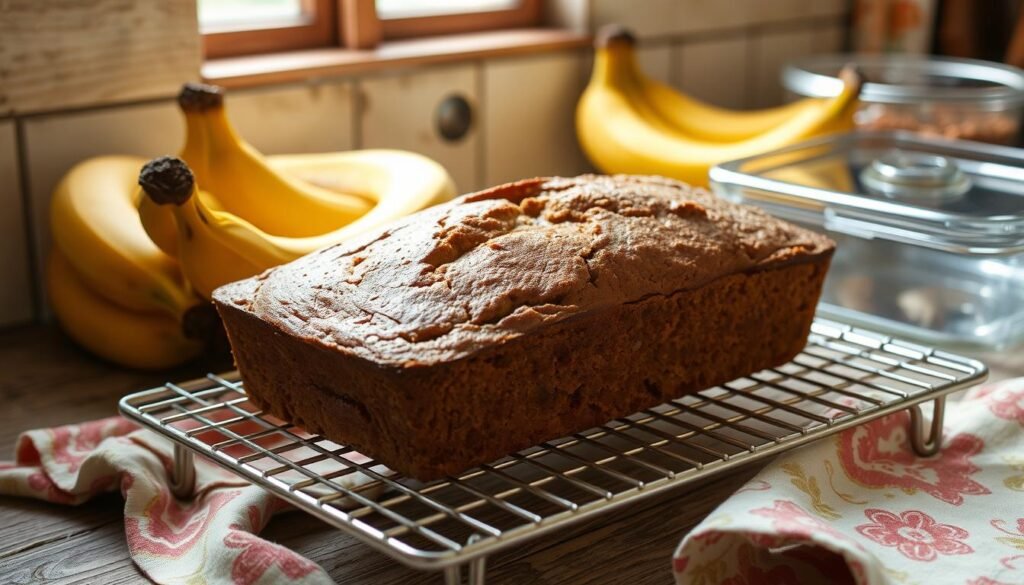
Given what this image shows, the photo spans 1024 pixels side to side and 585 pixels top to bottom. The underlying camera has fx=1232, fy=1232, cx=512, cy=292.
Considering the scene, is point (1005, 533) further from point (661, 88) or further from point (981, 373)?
point (661, 88)

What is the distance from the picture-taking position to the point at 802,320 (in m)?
1.04

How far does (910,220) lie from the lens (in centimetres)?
115

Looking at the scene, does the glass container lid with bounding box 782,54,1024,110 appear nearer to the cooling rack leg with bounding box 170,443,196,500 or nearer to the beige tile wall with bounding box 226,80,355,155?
the beige tile wall with bounding box 226,80,355,155

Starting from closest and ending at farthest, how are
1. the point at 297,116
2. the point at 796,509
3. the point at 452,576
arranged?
the point at 452,576 → the point at 796,509 → the point at 297,116

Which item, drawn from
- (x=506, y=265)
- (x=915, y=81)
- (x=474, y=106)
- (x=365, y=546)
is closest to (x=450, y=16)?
(x=474, y=106)

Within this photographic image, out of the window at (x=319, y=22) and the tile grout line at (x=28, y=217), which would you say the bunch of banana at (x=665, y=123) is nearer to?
the window at (x=319, y=22)

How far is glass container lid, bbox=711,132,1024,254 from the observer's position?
1123 millimetres

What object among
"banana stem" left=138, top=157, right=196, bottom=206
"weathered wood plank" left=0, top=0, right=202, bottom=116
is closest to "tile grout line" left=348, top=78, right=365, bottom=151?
"weathered wood plank" left=0, top=0, right=202, bottom=116

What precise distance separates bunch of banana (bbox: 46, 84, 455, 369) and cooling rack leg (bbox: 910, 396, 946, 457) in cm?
51

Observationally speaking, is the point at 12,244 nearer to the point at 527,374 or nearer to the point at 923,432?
the point at 527,374

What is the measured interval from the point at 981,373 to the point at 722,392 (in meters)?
0.22

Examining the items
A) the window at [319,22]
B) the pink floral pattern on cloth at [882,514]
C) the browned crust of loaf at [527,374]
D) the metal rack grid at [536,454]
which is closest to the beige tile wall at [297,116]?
the window at [319,22]

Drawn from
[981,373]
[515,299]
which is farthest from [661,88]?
[515,299]

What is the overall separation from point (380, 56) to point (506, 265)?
30.1 inches
